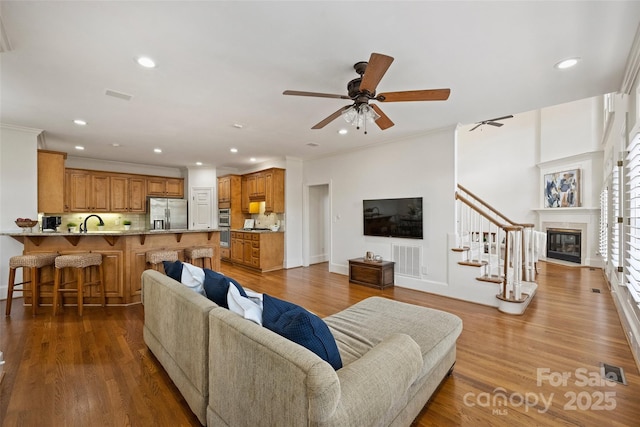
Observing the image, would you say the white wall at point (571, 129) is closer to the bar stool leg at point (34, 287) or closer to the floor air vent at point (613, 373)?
the floor air vent at point (613, 373)

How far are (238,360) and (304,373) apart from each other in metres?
0.48

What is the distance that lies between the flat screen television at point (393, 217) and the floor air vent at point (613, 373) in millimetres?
2660

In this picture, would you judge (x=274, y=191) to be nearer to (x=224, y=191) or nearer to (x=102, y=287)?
(x=224, y=191)

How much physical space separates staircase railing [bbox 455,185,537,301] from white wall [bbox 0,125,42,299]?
6754mm

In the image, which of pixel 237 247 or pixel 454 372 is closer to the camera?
pixel 454 372

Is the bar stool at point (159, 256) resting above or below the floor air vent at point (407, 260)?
above

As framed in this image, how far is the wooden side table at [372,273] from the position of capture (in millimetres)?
4793

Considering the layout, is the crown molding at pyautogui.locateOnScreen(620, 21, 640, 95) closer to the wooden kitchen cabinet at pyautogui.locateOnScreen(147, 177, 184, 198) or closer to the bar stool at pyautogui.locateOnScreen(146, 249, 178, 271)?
the bar stool at pyautogui.locateOnScreen(146, 249, 178, 271)

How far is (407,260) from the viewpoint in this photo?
4898mm

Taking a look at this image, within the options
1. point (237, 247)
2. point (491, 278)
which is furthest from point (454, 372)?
point (237, 247)

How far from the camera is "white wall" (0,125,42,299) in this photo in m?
4.07

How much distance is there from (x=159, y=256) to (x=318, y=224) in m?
4.10

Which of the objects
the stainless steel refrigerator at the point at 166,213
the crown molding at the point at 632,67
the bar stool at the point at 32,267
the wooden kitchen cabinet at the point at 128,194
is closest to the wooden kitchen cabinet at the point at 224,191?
the stainless steel refrigerator at the point at 166,213

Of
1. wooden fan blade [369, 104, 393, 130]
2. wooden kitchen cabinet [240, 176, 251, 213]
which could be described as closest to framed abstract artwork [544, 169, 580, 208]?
wooden fan blade [369, 104, 393, 130]
